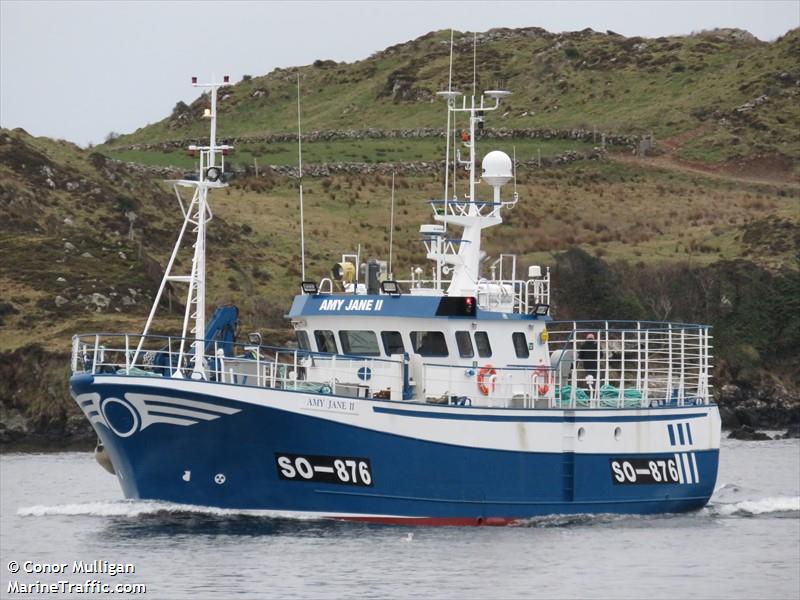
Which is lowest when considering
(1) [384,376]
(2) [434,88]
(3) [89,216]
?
(1) [384,376]

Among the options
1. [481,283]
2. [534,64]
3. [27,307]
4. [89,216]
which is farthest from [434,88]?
[481,283]

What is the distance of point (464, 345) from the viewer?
36250mm

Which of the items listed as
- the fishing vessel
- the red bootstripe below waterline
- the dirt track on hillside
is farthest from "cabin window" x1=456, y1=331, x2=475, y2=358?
the dirt track on hillside

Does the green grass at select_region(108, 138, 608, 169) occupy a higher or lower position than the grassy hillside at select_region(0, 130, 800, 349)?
higher

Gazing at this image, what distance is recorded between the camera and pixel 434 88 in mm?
131625

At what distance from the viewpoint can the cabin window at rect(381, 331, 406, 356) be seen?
119 ft

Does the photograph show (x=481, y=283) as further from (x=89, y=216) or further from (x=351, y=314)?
(x=89, y=216)

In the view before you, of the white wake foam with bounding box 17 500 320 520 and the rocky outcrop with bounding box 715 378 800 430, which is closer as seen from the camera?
the white wake foam with bounding box 17 500 320 520

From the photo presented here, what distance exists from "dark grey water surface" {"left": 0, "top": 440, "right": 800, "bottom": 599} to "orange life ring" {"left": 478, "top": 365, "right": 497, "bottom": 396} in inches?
106

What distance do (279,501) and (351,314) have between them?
14.8 ft

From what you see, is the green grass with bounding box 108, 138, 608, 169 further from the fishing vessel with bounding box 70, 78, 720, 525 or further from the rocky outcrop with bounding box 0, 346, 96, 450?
the fishing vessel with bounding box 70, 78, 720, 525

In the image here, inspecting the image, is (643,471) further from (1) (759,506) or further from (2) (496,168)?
(2) (496,168)

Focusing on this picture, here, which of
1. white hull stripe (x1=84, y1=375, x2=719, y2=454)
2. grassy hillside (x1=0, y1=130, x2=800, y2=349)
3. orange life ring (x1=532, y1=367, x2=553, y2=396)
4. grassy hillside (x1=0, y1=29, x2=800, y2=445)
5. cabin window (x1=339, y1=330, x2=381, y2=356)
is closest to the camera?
white hull stripe (x1=84, y1=375, x2=719, y2=454)

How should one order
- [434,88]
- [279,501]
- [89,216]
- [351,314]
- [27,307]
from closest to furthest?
[279,501], [351,314], [27,307], [89,216], [434,88]
